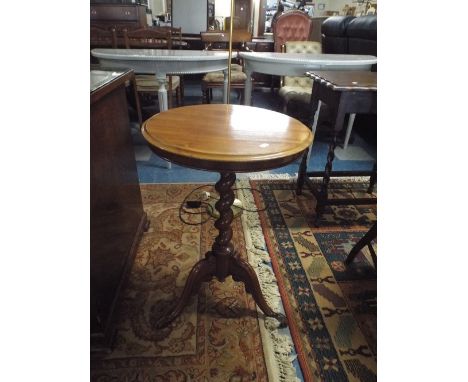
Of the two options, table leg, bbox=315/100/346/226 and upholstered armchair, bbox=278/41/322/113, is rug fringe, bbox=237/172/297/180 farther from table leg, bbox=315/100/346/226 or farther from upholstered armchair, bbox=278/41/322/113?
upholstered armchair, bbox=278/41/322/113

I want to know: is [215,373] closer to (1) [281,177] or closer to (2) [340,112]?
(2) [340,112]

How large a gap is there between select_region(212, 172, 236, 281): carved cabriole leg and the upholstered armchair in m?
2.01

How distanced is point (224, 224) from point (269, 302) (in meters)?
0.45

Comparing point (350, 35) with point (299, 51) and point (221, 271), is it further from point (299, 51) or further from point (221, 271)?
point (221, 271)

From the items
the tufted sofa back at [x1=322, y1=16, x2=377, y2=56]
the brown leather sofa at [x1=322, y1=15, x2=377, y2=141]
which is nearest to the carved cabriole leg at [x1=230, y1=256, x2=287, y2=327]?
the brown leather sofa at [x1=322, y1=15, x2=377, y2=141]

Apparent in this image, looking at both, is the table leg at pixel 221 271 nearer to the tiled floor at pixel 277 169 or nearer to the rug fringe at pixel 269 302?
the rug fringe at pixel 269 302

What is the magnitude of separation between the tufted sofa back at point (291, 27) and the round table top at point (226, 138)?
12.9 feet

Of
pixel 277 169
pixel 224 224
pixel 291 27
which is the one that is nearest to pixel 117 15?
pixel 291 27

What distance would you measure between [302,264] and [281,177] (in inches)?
39.0

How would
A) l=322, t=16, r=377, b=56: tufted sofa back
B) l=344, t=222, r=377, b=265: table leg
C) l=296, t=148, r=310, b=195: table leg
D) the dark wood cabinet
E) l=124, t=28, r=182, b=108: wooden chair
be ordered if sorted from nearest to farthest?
1. the dark wood cabinet
2. l=344, t=222, r=377, b=265: table leg
3. l=296, t=148, r=310, b=195: table leg
4. l=124, t=28, r=182, b=108: wooden chair
5. l=322, t=16, r=377, b=56: tufted sofa back

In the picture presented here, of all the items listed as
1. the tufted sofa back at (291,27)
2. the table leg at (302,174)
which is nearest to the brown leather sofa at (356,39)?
the tufted sofa back at (291,27)

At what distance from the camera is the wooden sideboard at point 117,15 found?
4145mm

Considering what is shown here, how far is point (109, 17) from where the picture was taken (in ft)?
13.8

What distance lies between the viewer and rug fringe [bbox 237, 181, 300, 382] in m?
1.06
